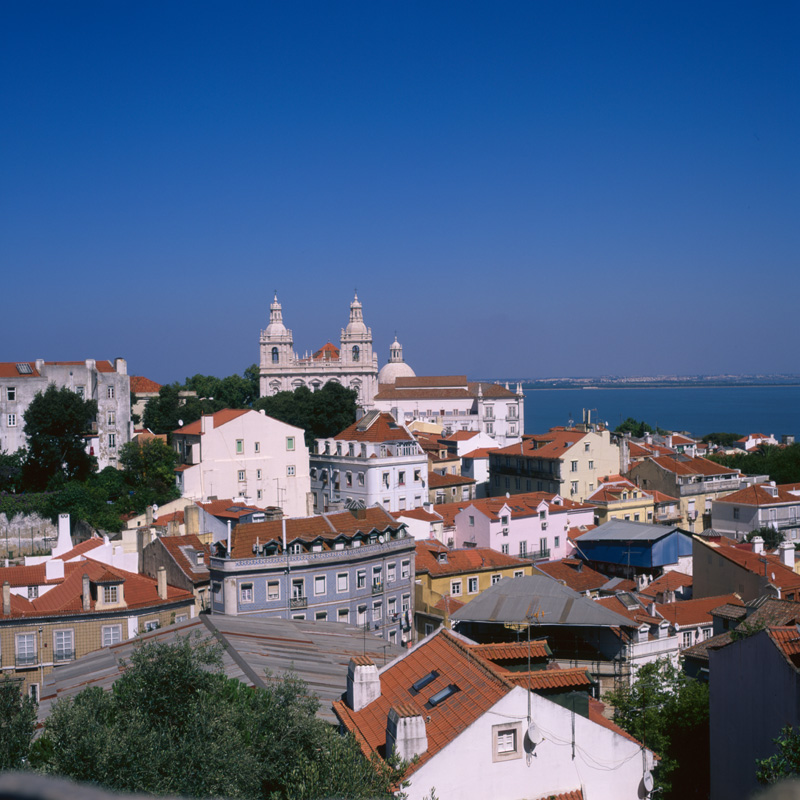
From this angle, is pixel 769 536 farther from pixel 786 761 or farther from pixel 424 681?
pixel 786 761

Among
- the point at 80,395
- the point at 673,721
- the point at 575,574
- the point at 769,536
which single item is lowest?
the point at 769,536

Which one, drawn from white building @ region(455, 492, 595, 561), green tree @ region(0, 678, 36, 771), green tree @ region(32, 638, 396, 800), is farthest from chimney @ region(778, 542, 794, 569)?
green tree @ region(0, 678, 36, 771)

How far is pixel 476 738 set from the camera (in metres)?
10.3

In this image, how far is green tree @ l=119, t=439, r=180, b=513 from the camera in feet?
134

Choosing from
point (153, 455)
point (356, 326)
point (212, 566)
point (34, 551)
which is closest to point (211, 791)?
point (212, 566)

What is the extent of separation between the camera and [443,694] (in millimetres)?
11547

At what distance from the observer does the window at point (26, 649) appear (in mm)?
22781

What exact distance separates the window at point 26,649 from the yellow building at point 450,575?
11207mm

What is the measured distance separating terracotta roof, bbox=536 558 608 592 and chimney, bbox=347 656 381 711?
17.8 meters

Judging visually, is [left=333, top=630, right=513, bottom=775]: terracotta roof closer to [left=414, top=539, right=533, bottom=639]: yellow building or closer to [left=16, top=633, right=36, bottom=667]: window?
[left=16, top=633, right=36, bottom=667]: window

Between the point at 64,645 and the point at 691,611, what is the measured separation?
54.5 ft

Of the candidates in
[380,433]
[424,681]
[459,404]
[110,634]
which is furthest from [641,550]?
[459,404]

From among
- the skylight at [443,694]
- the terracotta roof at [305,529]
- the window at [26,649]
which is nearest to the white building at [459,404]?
the terracotta roof at [305,529]

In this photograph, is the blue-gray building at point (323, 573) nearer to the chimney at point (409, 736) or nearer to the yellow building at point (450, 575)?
the yellow building at point (450, 575)
